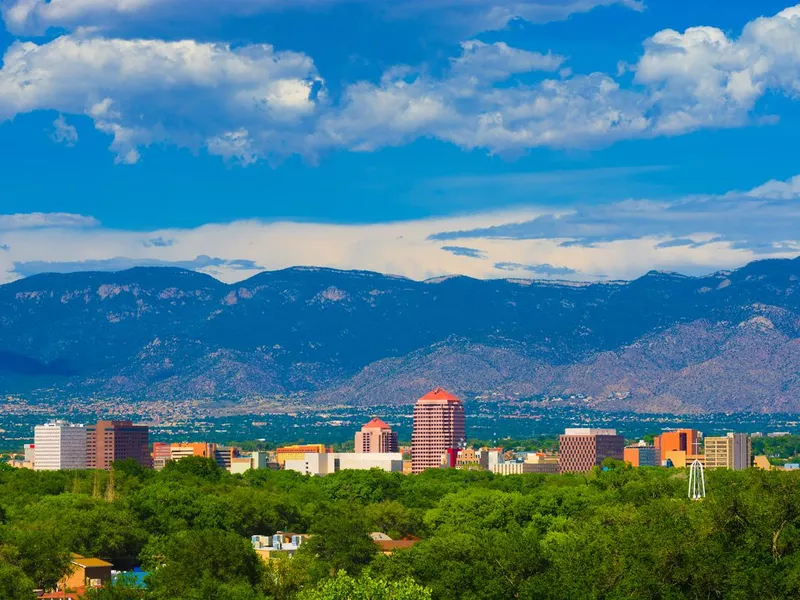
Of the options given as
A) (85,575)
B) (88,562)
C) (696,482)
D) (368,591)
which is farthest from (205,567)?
(696,482)

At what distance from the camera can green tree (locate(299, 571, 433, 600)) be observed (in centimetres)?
8794

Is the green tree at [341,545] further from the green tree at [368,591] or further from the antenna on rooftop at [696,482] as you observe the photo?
the antenna on rooftop at [696,482]

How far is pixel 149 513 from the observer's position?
491ft

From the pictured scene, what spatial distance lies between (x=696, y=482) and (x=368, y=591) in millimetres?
58448

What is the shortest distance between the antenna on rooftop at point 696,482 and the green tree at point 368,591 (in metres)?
50.2

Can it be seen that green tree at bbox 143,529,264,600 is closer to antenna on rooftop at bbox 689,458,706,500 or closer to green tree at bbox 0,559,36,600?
green tree at bbox 0,559,36,600

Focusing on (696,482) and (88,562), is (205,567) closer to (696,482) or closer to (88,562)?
(88,562)

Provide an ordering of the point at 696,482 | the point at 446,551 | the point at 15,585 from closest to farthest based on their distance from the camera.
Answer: the point at 15,585 → the point at 446,551 → the point at 696,482

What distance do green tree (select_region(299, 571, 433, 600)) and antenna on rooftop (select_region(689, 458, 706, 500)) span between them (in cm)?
5024

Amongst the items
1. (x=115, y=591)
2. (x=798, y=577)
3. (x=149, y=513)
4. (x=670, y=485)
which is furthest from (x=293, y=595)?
(x=670, y=485)

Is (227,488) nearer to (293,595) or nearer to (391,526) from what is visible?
(391,526)

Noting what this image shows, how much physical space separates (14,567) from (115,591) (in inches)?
356

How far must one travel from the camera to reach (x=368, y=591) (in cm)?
8862

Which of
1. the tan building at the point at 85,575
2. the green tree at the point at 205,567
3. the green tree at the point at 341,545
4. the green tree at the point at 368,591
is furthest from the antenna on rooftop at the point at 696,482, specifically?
the green tree at the point at 368,591
